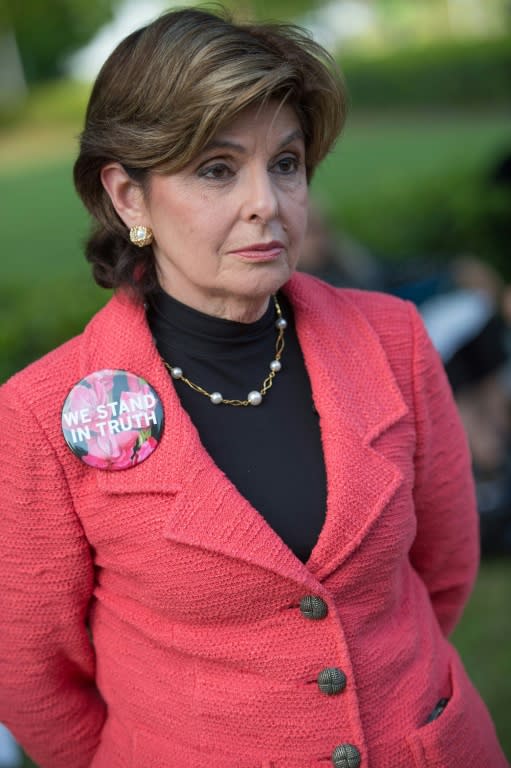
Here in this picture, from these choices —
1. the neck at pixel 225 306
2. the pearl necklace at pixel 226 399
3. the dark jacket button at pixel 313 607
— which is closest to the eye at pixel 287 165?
the neck at pixel 225 306

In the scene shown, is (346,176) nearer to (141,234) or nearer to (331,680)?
(141,234)

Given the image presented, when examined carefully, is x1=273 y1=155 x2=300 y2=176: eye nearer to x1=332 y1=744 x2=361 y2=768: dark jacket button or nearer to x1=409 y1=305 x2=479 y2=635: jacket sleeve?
x1=409 y1=305 x2=479 y2=635: jacket sleeve

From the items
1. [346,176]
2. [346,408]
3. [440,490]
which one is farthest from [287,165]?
[346,176]

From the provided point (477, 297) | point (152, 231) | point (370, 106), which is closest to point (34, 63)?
point (370, 106)

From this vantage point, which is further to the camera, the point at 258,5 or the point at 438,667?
the point at 258,5

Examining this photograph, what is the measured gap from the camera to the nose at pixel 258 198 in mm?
1913

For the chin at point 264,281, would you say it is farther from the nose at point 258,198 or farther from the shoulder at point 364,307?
the shoulder at point 364,307

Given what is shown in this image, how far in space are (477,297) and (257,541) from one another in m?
3.91

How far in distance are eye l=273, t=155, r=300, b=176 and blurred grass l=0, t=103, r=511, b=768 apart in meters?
0.46

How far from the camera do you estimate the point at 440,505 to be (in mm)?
2320

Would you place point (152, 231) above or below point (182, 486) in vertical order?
above

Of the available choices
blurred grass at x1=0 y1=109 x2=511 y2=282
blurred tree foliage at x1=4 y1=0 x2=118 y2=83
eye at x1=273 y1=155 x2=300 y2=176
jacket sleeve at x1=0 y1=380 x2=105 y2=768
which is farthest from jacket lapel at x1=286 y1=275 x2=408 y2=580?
blurred tree foliage at x1=4 y1=0 x2=118 y2=83

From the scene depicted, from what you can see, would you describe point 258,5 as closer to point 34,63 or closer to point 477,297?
point 34,63

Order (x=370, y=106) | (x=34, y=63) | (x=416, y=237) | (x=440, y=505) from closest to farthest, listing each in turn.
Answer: (x=440, y=505), (x=416, y=237), (x=370, y=106), (x=34, y=63)
